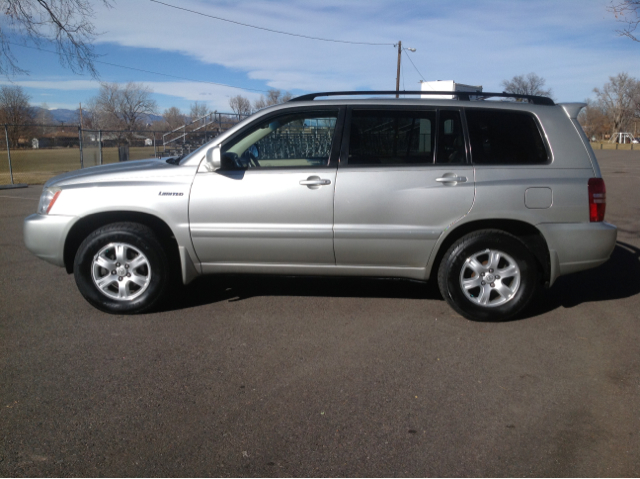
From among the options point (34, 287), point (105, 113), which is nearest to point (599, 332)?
point (34, 287)

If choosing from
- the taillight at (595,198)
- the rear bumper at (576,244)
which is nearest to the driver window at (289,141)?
the rear bumper at (576,244)

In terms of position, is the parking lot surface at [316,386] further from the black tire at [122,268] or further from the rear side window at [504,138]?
the rear side window at [504,138]

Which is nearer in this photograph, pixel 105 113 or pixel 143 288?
pixel 143 288

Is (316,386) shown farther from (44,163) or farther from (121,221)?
(44,163)

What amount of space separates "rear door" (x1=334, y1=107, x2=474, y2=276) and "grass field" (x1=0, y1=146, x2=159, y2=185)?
17.6 metres

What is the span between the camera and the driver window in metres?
4.78

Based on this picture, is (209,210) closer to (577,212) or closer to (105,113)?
(577,212)

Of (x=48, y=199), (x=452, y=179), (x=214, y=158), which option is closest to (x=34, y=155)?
(x=48, y=199)

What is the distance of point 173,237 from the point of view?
4969 mm

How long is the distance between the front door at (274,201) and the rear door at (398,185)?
152 mm

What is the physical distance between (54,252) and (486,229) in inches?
148

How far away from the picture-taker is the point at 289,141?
192 inches

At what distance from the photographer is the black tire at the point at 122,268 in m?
4.74

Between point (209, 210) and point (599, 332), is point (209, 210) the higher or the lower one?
the higher one
